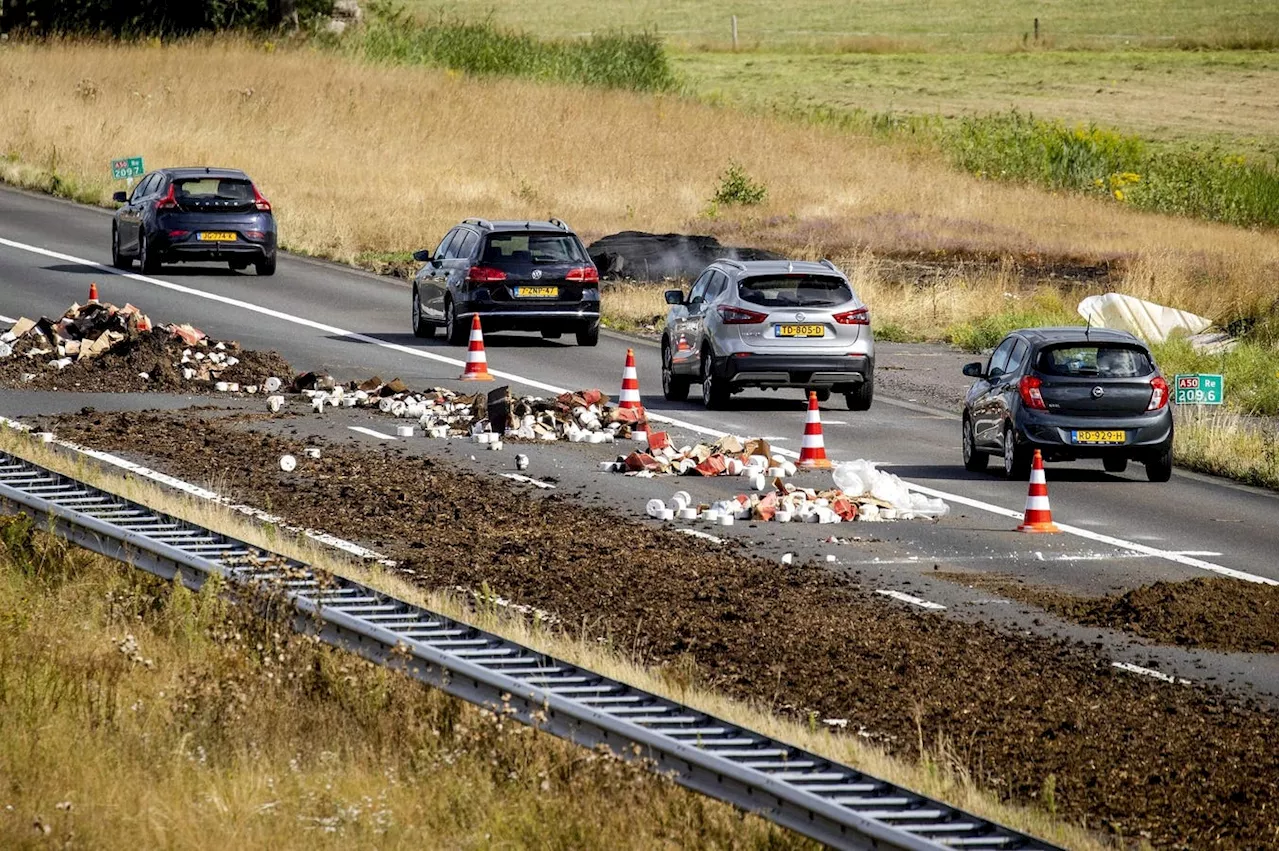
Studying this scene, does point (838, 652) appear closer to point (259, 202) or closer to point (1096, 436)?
point (1096, 436)

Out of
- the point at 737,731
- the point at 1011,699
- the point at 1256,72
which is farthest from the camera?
the point at 1256,72

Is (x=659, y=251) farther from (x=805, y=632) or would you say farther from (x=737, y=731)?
(x=737, y=731)

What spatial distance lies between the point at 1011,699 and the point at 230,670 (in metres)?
4.18

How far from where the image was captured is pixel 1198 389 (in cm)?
2081

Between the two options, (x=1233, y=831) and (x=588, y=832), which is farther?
(x=1233, y=831)

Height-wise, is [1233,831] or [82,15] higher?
[82,15]

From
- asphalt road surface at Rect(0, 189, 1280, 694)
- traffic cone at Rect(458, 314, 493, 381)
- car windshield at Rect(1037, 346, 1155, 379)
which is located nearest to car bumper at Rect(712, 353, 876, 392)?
asphalt road surface at Rect(0, 189, 1280, 694)

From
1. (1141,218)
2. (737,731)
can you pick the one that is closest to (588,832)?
(737,731)

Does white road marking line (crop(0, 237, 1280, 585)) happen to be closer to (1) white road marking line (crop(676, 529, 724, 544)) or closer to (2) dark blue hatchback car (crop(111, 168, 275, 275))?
(2) dark blue hatchback car (crop(111, 168, 275, 275))

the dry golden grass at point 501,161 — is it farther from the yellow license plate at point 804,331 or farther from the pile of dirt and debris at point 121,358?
the pile of dirt and debris at point 121,358

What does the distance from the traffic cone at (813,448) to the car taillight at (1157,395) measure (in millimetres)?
3081

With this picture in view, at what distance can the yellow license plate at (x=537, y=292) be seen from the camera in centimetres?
2858

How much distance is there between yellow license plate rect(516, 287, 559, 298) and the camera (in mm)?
28578

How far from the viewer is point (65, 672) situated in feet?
34.4
